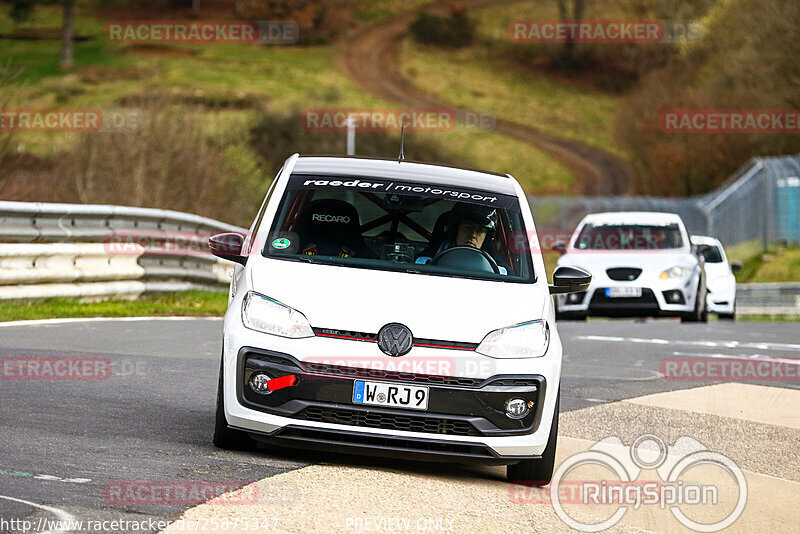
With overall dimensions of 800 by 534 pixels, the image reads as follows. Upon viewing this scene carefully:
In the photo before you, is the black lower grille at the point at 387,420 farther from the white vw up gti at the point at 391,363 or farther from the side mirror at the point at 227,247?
the side mirror at the point at 227,247

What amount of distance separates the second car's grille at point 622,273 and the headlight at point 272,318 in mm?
12735

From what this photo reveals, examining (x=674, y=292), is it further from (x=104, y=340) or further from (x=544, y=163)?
(x=544, y=163)

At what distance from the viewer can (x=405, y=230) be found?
8.24 meters

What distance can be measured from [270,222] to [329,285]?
87 centimetres

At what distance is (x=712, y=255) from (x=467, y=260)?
15.4 metres

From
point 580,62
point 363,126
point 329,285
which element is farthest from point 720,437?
point 580,62

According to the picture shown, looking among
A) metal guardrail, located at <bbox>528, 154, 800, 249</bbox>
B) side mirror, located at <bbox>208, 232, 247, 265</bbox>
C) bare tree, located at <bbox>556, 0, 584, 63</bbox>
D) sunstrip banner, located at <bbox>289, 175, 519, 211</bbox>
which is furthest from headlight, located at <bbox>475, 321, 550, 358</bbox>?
bare tree, located at <bbox>556, 0, 584, 63</bbox>

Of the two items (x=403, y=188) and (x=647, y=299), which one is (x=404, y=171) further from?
(x=647, y=299)

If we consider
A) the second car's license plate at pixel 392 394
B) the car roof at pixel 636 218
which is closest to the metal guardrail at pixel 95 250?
the car roof at pixel 636 218

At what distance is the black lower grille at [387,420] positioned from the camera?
6656 millimetres

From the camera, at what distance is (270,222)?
24.9 ft

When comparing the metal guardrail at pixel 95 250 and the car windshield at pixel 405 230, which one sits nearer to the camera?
the car windshield at pixel 405 230

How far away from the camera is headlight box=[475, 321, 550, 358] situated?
22.1ft

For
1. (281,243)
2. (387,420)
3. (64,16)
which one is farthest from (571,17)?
(387,420)
